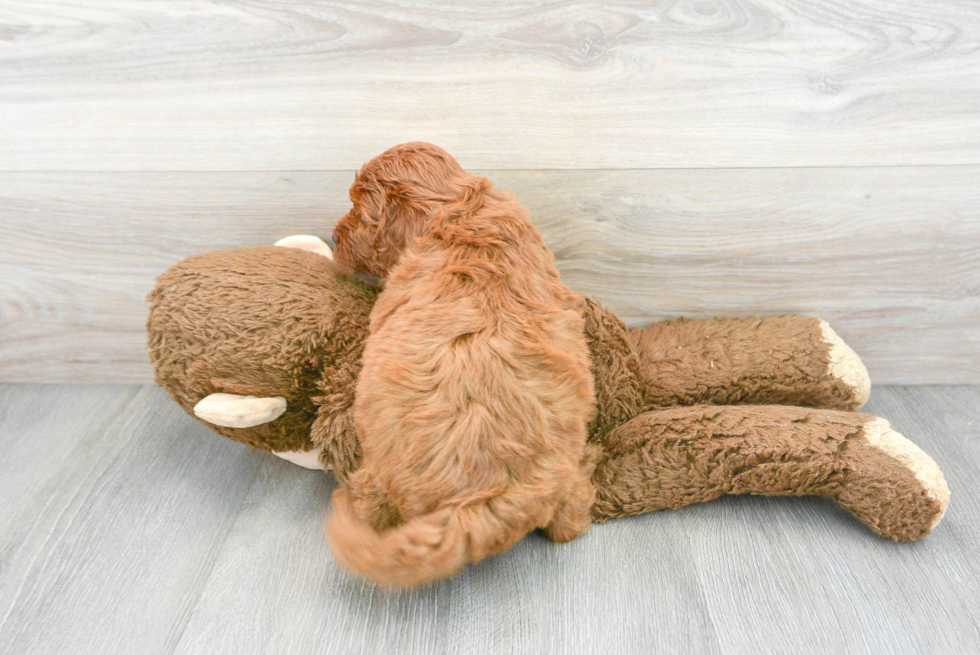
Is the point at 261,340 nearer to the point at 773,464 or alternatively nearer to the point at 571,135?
the point at 571,135

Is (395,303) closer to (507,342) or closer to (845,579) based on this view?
(507,342)

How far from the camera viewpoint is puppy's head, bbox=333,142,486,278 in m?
0.76

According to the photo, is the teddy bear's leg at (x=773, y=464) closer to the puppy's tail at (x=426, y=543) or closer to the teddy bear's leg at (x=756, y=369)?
the teddy bear's leg at (x=756, y=369)

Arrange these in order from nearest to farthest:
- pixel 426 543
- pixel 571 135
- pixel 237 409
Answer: pixel 426 543 < pixel 237 409 < pixel 571 135

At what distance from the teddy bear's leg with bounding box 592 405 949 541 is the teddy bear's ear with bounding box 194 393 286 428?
429 millimetres

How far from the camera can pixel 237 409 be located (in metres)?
0.76

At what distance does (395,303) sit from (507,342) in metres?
0.14

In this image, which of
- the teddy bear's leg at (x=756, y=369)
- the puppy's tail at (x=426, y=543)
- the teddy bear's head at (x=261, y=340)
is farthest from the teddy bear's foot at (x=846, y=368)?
the teddy bear's head at (x=261, y=340)

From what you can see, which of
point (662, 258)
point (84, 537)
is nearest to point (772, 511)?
point (662, 258)

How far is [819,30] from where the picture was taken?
2.90 ft

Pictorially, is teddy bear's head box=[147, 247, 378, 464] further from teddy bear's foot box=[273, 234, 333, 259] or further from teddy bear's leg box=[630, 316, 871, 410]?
teddy bear's leg box=[630, 316, 871, 410]

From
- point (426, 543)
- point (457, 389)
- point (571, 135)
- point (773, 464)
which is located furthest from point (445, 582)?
point (571, 135)

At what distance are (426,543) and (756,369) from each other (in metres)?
0.57

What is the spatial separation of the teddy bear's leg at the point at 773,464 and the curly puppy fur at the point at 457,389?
131 mm
